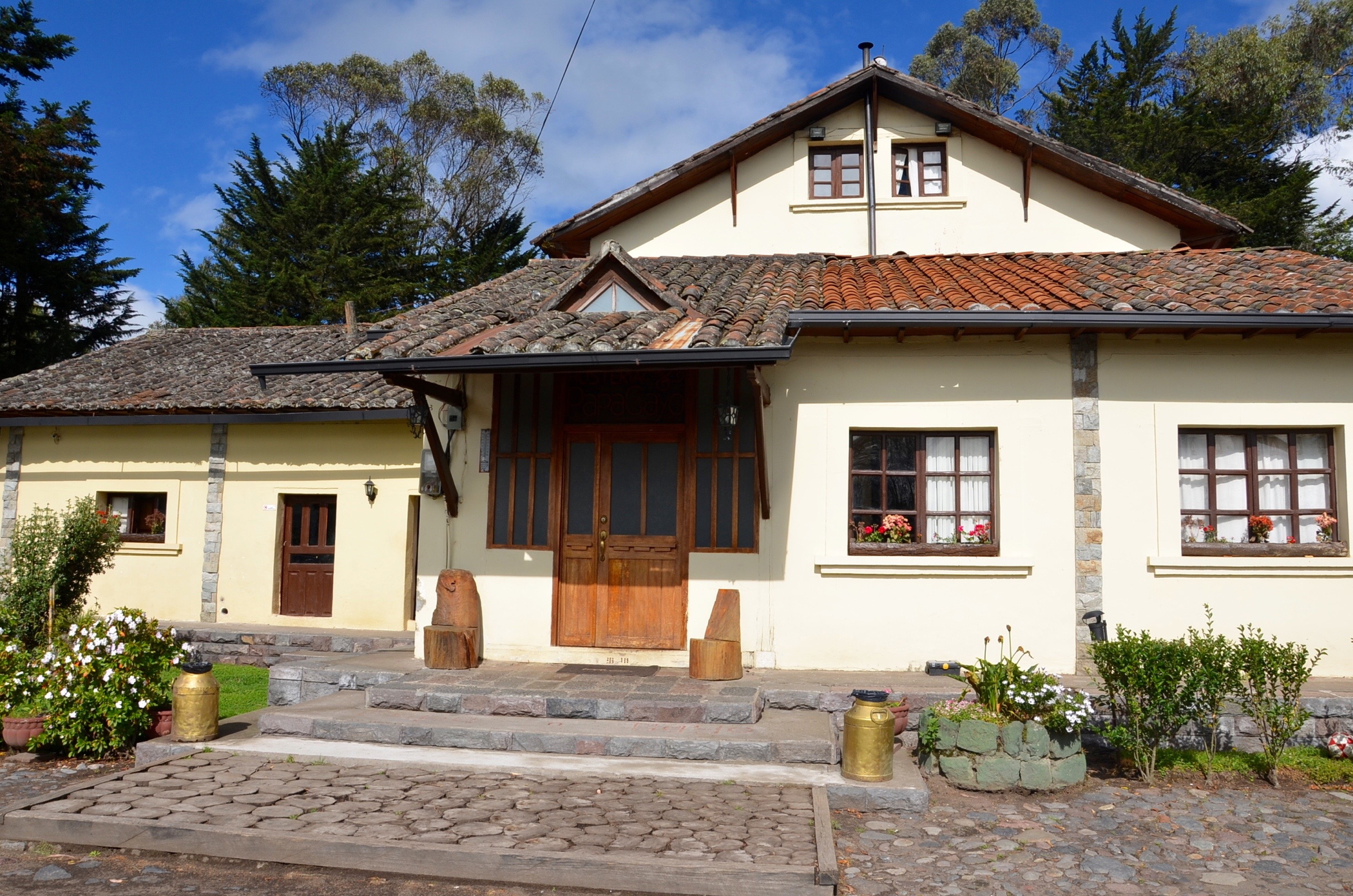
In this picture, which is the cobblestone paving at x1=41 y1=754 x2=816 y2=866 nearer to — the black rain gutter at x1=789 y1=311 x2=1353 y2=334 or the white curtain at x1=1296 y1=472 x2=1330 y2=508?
the black rain gutter at x1=789 y1=311 x2=1353 y2=334

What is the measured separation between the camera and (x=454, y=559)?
9.16 metres

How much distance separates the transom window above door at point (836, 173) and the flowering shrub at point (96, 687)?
30.1 feet

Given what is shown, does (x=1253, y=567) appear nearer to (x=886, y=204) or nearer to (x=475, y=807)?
(x=886, y=204)

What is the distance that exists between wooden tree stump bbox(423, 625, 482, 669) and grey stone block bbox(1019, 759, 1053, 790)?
16.2ft

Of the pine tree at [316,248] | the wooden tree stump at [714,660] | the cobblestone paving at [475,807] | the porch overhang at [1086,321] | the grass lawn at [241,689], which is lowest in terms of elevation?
the grass lawn at [241,689]

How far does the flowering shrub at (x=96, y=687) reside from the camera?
7.05 meters

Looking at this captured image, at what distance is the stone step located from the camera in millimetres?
7215

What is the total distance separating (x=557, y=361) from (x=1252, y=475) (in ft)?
22.1

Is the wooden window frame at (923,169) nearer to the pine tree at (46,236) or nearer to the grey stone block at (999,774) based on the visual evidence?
the grey stone block at (999,774)

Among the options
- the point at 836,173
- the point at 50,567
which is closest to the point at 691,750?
the point at 836,173

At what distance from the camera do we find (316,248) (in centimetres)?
2477

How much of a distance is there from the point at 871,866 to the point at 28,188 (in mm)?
25894

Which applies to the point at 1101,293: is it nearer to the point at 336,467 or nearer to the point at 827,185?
the point at 827,185

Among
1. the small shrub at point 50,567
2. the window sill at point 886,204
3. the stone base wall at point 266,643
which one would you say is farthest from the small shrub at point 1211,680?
the small shrub at point 50,567
